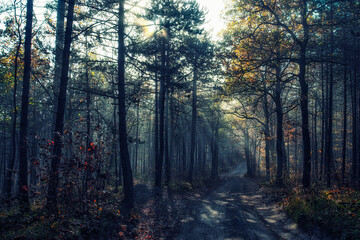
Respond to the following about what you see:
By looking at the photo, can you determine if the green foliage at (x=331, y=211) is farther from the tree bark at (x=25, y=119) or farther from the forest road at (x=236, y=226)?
the tree bark at (x=25, y=119)

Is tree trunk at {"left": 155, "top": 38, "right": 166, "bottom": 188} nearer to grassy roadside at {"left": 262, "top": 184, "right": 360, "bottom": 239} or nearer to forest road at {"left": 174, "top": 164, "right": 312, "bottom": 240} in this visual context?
forest road at {"left": 174, "top": 164, "right": 312, "bottom": 240}

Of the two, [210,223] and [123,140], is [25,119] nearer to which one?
[123,140]

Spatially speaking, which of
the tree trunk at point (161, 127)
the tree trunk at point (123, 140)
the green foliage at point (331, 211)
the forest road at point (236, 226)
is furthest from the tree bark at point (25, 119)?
the green foliage at point (331, 211)

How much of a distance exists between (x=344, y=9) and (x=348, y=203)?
9397 millimetres

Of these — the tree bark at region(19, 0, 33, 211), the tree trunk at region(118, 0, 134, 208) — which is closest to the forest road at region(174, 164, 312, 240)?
the tree trunk at region(118, 0, 134, 208)

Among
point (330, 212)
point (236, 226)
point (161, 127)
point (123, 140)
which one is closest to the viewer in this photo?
point (330, 212)

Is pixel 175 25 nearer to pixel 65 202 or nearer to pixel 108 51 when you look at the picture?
pixel 108 51

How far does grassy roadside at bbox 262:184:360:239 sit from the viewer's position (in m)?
6.85

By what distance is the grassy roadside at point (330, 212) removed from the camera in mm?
6852

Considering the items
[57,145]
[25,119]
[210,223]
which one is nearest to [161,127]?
[210,223]

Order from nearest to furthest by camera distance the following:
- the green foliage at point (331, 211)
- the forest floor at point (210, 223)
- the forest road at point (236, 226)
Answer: the green foliage at point (331, 211) → the forest road at point (236, 226) → the forest floor at point (210, 223)

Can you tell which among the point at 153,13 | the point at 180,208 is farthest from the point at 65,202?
the point at 153,13

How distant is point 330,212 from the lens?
7.87m

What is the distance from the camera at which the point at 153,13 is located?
11.3 meters
